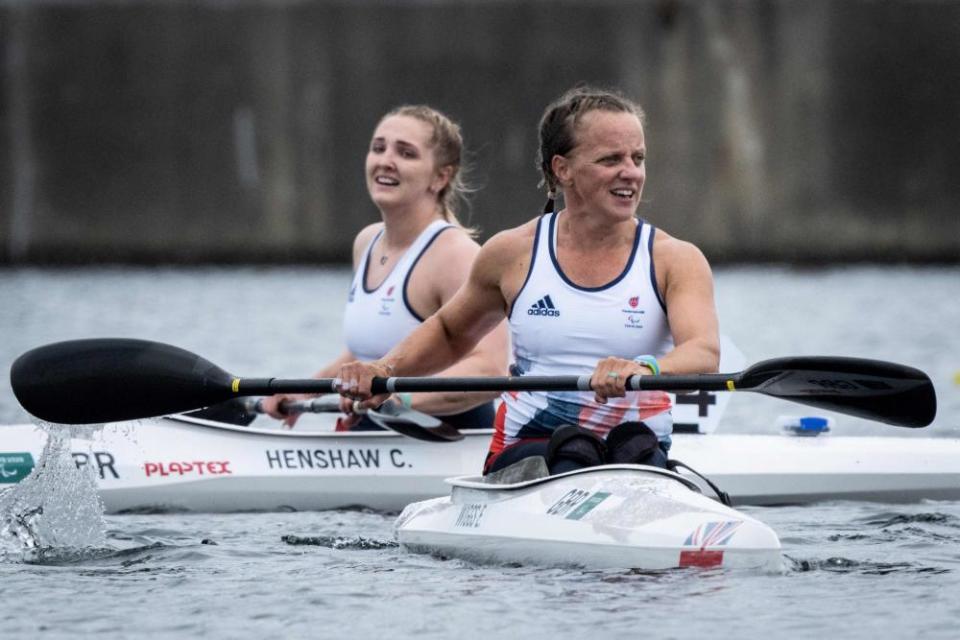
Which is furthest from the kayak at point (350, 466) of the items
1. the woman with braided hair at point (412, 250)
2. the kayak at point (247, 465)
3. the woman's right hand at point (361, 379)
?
the woman's right hand at point (361, 379)

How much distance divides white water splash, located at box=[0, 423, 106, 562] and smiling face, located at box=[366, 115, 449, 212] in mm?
1754

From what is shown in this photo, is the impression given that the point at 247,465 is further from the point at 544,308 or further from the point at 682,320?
the point at 682,320

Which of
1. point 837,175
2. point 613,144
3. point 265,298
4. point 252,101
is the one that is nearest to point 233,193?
point 252,101

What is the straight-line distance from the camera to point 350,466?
8336 millimetres

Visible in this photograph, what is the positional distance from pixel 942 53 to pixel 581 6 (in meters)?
5.35

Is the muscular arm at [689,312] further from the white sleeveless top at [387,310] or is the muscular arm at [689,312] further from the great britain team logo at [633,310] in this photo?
the white sleeveless top at [387,310]

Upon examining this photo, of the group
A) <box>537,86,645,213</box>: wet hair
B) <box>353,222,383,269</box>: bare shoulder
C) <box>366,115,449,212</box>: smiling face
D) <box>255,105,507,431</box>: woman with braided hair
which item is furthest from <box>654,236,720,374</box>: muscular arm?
<box>353,222,383,269</box>: bare shoulder

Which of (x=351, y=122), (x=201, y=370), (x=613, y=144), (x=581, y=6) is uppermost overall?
(x=581, y=6)

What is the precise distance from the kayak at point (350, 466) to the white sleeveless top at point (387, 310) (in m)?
0.47

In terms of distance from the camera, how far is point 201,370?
22.6 ft

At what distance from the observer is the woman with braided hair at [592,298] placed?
609cm

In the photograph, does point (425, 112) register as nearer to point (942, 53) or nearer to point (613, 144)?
point (613, 144)

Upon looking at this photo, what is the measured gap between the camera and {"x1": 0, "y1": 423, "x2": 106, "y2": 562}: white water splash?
6852 mm

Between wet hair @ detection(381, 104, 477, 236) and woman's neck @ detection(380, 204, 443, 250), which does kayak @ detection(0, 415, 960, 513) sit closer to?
woman's neck @ detection(380, 204, 443, 250)
